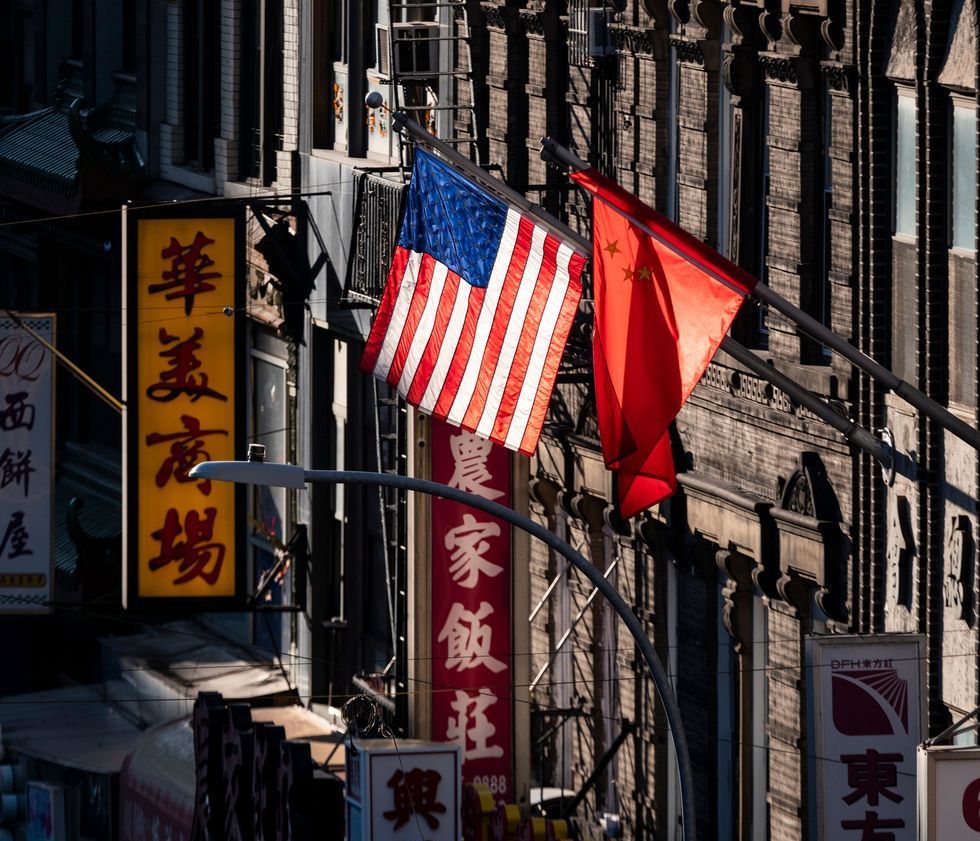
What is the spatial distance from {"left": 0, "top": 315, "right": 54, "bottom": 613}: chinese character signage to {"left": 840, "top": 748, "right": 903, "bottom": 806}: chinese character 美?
19339 millimetres

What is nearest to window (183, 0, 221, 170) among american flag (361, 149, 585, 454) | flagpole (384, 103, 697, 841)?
american flag (361, 149, 585, 454)

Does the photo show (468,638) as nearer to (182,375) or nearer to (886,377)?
(182,375)

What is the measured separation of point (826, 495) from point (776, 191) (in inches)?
111

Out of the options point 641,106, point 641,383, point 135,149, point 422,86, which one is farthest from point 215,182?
point 641,383

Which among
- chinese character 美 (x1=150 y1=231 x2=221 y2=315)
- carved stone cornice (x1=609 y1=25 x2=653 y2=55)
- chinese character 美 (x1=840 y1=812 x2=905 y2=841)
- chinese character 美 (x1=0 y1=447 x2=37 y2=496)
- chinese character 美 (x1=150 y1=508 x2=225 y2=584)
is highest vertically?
carved stone cornice (x1=609 y1=25 x2=653 y2=55)

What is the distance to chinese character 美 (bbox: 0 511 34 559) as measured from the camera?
1523 inches

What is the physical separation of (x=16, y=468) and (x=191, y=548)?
387 centimetres

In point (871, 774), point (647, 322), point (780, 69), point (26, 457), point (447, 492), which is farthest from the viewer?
point (26, 457)

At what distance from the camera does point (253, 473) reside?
21266 millimetres

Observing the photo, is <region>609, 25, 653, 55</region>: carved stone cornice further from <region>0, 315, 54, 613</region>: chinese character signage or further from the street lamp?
<region>0, 315, 54, 613</region>: chinese character signage

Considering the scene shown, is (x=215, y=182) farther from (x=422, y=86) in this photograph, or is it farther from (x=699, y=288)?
(x=699, y=288)

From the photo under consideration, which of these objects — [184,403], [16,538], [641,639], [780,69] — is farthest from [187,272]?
[641,639]

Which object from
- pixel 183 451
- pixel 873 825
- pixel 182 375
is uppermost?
pixel 182 375

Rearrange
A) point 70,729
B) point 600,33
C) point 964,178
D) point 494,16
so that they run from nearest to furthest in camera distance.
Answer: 1. point 964,178
2. point 600,33
3. point 494,16
4. point 70,729
